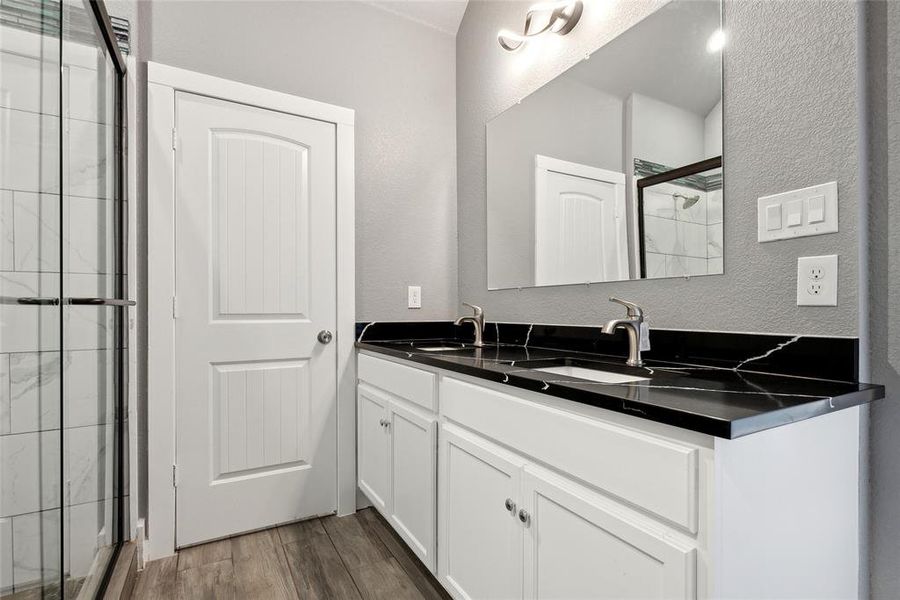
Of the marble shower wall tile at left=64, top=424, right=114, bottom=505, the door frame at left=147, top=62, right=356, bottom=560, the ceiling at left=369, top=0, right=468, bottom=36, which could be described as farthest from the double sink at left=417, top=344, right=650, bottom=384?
the ceiling at left=369, top=0, right=468, bottom=36

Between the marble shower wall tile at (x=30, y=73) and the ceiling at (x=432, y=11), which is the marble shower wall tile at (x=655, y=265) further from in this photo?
the ceiling at (x=432, y=11)

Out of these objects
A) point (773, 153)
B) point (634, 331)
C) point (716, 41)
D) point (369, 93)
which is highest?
point (369, 93)

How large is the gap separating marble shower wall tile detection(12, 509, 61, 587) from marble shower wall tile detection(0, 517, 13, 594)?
0.06ft

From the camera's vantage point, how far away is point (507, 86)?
217cm

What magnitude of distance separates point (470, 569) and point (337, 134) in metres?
1.88

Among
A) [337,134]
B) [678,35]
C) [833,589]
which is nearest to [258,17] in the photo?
[337,134]

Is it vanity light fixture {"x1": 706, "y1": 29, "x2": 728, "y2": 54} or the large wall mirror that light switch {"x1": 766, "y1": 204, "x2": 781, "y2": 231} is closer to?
the large wall mirror

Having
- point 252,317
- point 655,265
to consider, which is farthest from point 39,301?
point 655,265

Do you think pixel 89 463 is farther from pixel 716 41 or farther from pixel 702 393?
pixel 716 41

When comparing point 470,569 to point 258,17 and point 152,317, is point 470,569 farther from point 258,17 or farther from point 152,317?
point 258,17

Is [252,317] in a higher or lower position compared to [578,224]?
lower

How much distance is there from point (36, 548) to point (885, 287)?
1987 millimetres

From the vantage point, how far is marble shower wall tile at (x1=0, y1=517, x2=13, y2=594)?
93 centimetres

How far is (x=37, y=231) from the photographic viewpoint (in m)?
1.07
